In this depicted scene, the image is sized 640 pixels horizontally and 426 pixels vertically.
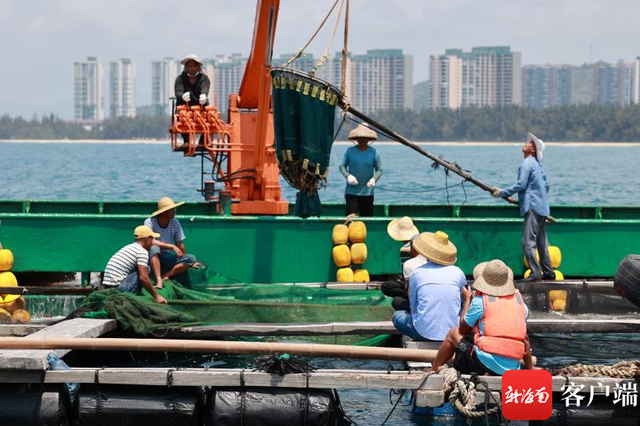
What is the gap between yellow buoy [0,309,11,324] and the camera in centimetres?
1290

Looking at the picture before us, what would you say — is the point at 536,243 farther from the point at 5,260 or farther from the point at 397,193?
the point at 397,193

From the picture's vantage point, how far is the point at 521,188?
48.3 ft

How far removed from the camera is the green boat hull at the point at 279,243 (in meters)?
15.1

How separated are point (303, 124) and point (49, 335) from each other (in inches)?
179

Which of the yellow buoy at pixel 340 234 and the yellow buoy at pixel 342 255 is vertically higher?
the yellow buoy at pixel 340 234

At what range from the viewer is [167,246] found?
13414 millimetres

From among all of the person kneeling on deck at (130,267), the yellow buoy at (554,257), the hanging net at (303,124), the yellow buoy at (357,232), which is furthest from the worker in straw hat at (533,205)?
the person kneeling on deck at (130,267)

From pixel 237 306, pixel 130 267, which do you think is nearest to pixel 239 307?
pixel 237 306

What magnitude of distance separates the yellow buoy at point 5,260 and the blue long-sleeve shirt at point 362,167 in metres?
4.82

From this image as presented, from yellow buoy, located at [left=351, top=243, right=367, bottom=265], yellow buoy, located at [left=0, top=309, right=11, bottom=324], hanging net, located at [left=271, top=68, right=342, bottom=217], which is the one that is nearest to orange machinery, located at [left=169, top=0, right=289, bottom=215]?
hanging net, located at [left=271, top=68, right=342, bottom=217]

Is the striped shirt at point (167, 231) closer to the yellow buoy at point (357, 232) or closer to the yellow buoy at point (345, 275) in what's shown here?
the yellow buoy at point (345, 275)

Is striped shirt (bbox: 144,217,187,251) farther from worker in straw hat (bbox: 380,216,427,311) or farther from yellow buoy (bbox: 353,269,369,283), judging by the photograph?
worker in straw hat (bbox: 380,216,427,311)

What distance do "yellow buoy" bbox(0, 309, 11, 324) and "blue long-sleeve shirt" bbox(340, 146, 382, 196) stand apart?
213 inches

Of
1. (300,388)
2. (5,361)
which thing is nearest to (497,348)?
(300,388)
